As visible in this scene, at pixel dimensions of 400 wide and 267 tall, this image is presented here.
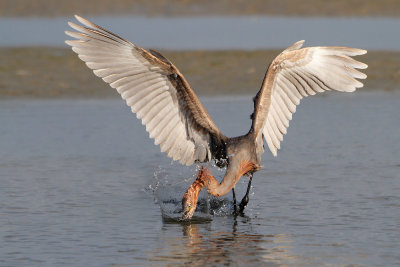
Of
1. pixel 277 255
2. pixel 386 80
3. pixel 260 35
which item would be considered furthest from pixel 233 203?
pixel 260 35

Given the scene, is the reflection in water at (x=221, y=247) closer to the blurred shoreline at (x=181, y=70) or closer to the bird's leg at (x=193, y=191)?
the bird's leg at (x=193, y=191)

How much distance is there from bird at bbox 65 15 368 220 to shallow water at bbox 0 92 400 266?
541 mm

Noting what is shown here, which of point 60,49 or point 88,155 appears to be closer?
point 88,155

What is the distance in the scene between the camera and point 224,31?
80.3ft

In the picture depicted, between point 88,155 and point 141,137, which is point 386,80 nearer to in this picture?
point 141,137

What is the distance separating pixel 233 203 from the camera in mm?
9930

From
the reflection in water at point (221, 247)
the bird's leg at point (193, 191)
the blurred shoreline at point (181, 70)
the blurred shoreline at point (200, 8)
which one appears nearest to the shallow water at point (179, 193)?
Result: the reflection in water at point (221, 247)

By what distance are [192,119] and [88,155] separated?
363cm

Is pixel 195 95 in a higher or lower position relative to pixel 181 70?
lower

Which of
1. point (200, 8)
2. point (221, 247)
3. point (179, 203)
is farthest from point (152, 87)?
point (200, 8)

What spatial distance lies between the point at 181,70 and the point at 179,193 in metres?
7.83

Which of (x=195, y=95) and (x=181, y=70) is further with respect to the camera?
(x=181, y=70)

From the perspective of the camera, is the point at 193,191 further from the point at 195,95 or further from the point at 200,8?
the point at 200,8

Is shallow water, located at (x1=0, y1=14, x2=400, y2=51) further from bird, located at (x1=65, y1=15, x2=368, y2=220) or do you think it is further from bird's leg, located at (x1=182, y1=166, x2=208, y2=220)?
bird's leg, located at (x1=182, y1=166, x2=208, y2=220)
